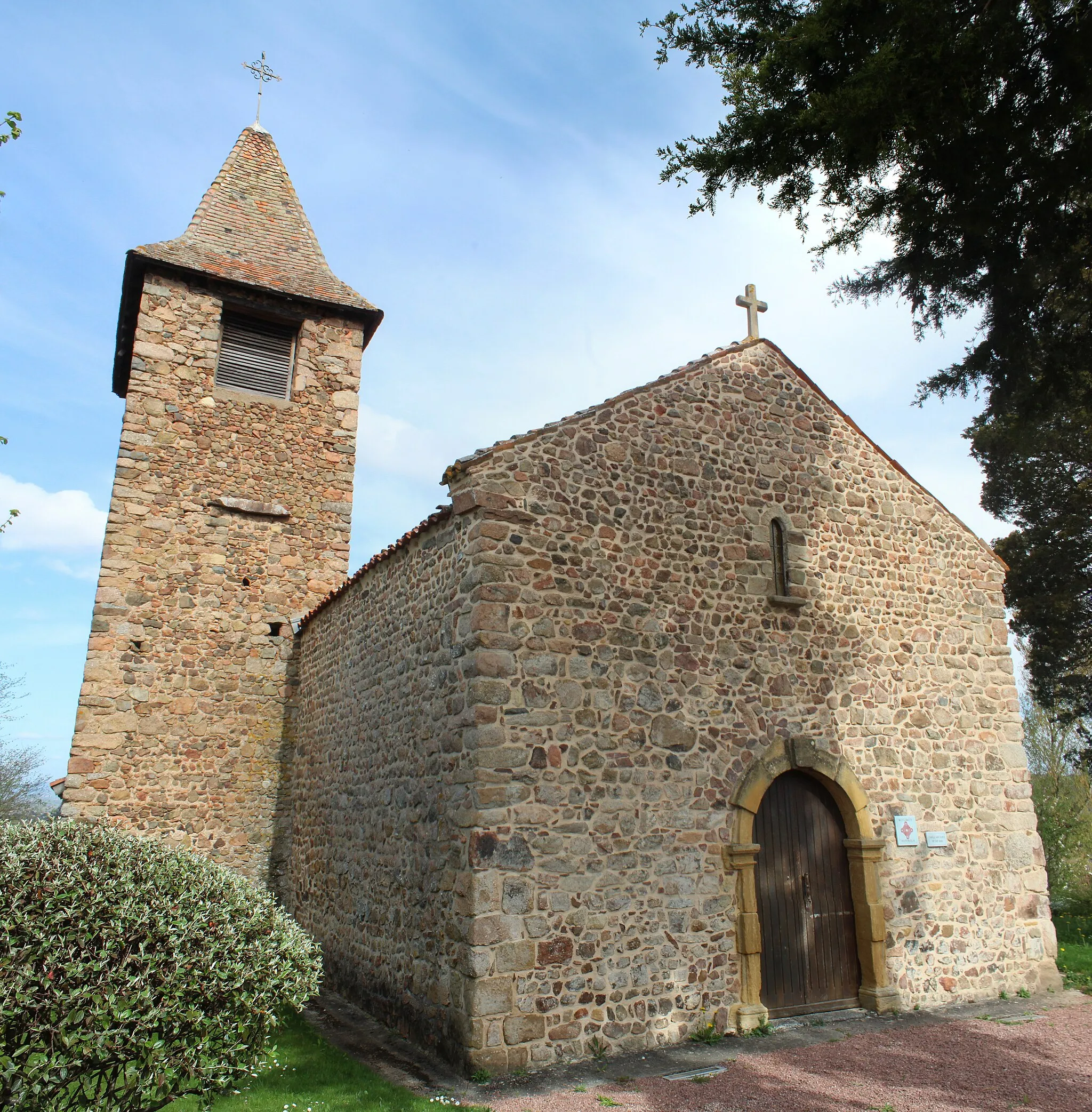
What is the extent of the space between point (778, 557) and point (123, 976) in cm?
747

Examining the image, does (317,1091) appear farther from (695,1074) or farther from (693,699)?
(693,699)

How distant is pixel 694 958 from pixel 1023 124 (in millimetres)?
7186

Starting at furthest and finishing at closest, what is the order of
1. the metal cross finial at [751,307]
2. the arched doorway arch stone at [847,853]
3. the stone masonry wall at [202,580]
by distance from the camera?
1. the stone masonry wall at [202,580]
2. the metal cross finial at [751,307]
3. the arched doorway arch stone at [847,853]

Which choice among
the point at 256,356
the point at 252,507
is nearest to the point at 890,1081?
the point at 252,507

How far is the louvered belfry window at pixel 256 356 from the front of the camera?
13680mm

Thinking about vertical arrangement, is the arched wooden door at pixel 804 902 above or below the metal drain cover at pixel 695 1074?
above

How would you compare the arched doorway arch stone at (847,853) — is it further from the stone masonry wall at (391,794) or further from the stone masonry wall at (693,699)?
the stone masonry wall at (391,794)

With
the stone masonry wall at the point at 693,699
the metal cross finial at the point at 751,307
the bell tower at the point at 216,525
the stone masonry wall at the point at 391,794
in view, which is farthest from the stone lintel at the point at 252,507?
the metal cross finial at the point at 751,307

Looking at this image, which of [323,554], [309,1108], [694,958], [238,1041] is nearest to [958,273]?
[694,958]

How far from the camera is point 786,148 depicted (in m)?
6.12

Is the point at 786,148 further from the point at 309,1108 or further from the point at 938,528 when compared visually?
the point at 309,1108

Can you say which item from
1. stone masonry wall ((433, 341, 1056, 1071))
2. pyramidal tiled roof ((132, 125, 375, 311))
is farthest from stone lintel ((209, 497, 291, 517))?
stone masonry wall ((433, 341, 1056, 1071))

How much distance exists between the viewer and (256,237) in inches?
589

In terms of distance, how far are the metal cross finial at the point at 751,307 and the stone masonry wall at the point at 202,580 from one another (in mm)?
7060
